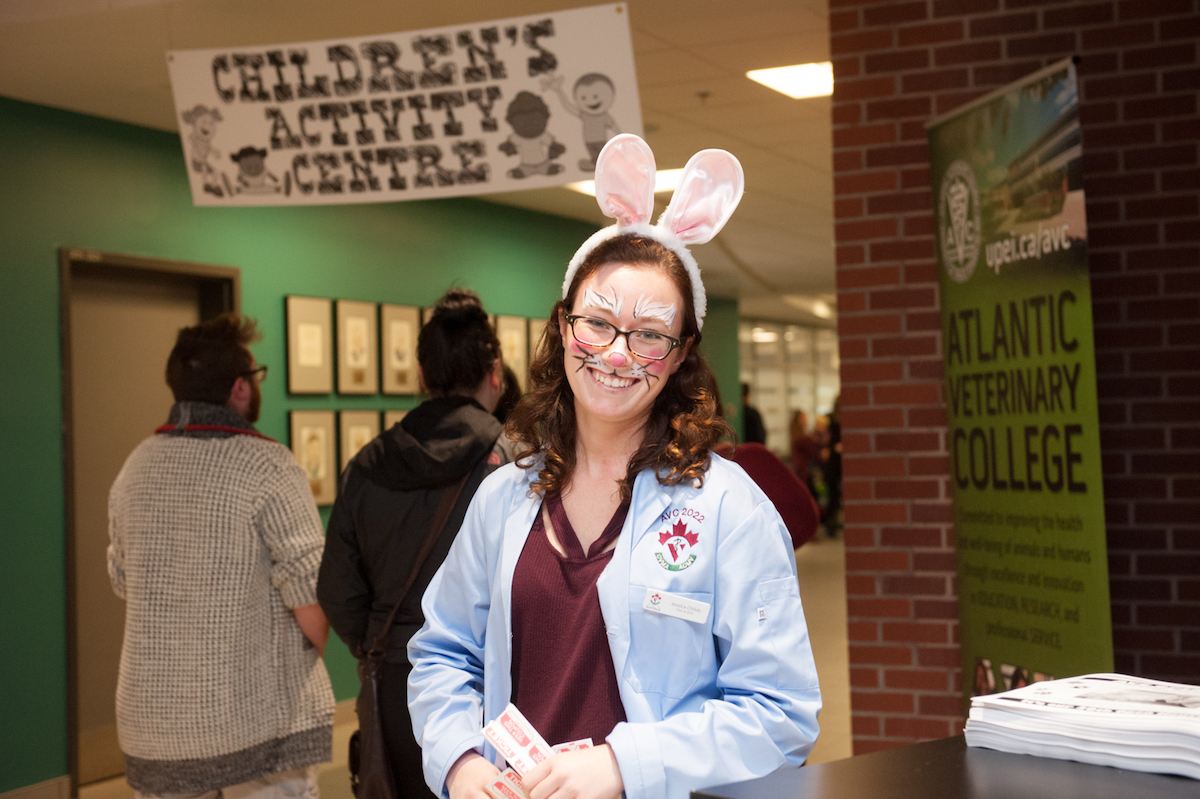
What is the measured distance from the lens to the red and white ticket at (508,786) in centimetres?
136

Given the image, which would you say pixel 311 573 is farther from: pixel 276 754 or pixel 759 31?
pixel 759 31

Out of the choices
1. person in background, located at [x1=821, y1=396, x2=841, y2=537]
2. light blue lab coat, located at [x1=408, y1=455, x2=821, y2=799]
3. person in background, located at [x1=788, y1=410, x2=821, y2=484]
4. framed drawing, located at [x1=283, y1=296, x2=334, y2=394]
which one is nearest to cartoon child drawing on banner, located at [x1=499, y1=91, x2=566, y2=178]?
light blue lab coat, located at [x1=408, y1=455, x2=821, y2=799]

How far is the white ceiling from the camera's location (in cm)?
377

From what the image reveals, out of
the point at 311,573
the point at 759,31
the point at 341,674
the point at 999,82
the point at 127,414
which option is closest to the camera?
the point at 311,573

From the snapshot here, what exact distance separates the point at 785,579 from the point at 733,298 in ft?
42.3

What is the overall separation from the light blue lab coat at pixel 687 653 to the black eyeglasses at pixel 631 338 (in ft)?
0.57

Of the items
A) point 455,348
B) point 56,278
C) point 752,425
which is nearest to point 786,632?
point 455,348

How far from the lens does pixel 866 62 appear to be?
136 inches

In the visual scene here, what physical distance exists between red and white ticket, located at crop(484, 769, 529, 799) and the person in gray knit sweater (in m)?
1.63

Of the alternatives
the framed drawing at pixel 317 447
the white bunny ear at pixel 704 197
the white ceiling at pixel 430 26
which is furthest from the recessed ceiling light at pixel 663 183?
the white bunny ear at pixel 704 197

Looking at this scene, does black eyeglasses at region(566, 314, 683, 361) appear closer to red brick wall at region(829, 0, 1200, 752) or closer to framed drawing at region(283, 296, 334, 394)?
red brick wall at region(829, 0, 1200, 752)

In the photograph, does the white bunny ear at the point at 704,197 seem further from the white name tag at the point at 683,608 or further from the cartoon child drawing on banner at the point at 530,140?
the cartoon child drawing on banner at the point at 530,140

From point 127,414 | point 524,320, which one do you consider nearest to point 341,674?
point 127,414

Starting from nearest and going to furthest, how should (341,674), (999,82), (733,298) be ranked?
1. (999,82)
2. (341,674)
3. (733,298)
